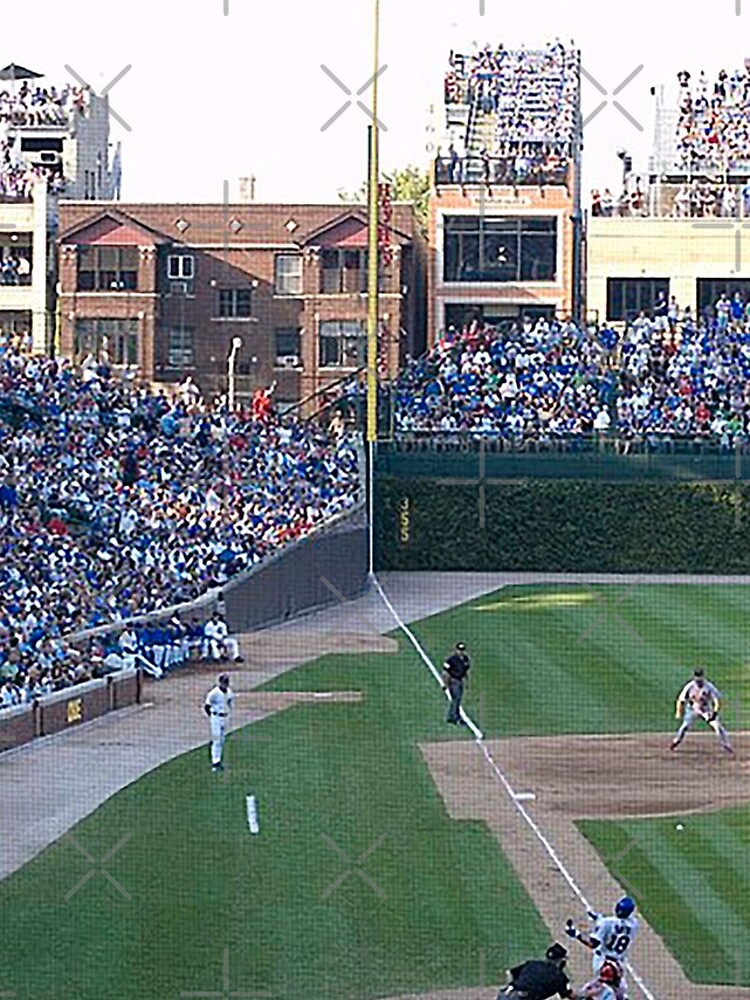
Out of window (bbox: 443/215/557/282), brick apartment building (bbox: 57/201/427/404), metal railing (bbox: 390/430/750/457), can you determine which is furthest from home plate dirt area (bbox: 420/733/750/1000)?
window (bbox: 443/215/557/282)

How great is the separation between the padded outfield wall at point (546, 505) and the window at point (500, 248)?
14839mm

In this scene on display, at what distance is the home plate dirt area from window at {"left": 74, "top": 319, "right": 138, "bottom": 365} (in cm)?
3404

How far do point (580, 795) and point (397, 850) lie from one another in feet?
10.1

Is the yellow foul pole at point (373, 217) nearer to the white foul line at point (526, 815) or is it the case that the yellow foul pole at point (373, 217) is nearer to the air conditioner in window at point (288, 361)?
the white foul line at point (526, 815)

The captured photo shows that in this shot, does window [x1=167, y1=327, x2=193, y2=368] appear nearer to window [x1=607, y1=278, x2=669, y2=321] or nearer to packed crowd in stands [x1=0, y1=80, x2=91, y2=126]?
packed crowd in stands [x1=0, y1=80, x2=91, y2=126]

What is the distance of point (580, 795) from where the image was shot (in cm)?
2012

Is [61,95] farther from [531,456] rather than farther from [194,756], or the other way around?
[194,756]

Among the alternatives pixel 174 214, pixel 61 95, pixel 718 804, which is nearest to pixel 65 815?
pixel 718 804

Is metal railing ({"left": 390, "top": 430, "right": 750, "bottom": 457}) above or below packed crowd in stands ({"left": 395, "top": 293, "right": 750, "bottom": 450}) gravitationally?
below

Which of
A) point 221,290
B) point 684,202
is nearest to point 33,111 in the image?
point 221,290

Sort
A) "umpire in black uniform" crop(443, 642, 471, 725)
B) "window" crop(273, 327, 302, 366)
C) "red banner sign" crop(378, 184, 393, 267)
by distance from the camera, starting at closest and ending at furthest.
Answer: "umpire in black uniform" crop(443, 642, 471, 725), "red banner sign" crop(378, 184, 393, 267), "window" crop(273, 327, 302, 366)

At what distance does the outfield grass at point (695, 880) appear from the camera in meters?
14.5

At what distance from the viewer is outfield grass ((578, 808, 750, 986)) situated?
47.7 feet

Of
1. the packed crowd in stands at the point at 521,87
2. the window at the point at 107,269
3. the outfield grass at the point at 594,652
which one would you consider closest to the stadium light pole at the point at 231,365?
the window at the point at 107,269
